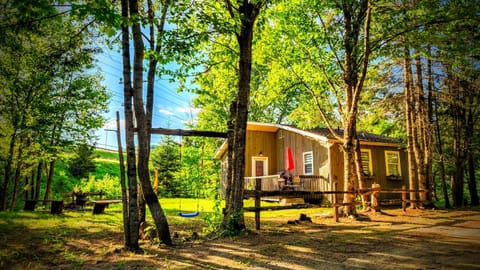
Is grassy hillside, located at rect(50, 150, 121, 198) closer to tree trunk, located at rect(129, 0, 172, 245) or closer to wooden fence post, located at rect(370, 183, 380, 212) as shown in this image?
tree trunk, located at rect(129, 0, 172, 245)

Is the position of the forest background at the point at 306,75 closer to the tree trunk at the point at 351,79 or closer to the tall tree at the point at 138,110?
the tree trunk at the point at 351,79

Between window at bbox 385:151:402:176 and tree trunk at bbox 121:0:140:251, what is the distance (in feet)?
56.7

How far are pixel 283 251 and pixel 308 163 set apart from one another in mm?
13234

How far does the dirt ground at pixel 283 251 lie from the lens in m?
4.87

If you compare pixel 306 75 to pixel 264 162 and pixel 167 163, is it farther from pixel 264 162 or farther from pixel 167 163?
pixel 167 163

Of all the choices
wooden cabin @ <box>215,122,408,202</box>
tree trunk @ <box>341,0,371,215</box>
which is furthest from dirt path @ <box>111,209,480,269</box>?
wooden cabin @ <box>215,122,408,202</box>

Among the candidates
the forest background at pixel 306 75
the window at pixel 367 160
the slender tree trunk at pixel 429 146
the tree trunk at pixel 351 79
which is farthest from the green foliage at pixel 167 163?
the slender tree trunk at pixel 429 146

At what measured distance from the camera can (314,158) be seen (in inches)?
709

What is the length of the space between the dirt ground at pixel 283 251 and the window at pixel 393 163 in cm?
1061

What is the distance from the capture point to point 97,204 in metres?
13.2

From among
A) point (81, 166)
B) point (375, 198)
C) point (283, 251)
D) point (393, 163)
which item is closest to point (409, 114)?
point (375, 198)

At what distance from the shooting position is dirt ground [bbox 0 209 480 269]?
192 inches

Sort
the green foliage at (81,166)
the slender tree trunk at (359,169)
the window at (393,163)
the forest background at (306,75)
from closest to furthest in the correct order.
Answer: the forest background at (306,75) → the slender tree trunk at (359,169) → the window at (393,163) → the green foliage at (81,166)

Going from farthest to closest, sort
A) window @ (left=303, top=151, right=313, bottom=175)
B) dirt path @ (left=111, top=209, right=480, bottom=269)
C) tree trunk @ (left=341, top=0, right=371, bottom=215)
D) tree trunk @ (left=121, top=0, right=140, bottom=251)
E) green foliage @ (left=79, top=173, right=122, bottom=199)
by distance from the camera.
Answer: green foliage @ (left=79, top=173, right=122, bottom=199), window @ (left=303, top=151, right=313, bottom=175), tree trunk @ (left=341, top=0, right=371, bottom=215), tree trunk @ (left=121, top=0, right=140, bottom=251), dirt path @ (left=111, top=209, right=480, bottom=269)
